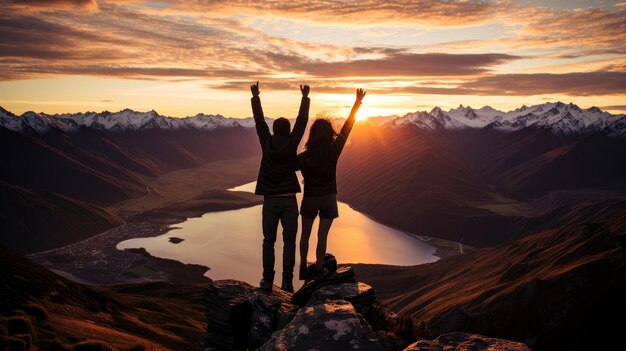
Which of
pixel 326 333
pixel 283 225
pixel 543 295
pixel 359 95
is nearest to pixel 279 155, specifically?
pixel 283 225

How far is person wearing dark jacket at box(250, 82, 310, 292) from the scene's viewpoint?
1438cm

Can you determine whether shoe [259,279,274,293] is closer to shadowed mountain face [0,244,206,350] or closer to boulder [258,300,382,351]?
boulder [258,300,382,351]

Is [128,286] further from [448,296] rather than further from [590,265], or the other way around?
[590,265]

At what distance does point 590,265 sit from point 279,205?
114 metres

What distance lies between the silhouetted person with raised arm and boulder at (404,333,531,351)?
4593 millimetres

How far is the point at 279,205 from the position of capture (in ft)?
48.6

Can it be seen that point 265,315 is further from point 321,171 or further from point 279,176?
point 321,171

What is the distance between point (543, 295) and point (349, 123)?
4250 inches

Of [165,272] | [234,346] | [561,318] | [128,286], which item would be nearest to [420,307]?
[561,318]

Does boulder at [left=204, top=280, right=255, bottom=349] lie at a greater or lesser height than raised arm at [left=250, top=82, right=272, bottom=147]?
lesser

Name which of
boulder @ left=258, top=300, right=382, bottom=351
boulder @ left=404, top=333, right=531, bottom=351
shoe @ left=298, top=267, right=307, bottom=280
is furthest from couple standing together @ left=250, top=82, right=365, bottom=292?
boulder @ left=404, top=333, right=531, bottom=351

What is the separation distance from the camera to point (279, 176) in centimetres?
1459

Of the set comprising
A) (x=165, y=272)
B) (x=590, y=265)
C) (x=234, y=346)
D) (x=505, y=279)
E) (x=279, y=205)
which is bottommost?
(x=165, y=272)

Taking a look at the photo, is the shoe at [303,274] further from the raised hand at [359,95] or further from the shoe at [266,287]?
the raised hand at [359,95]
